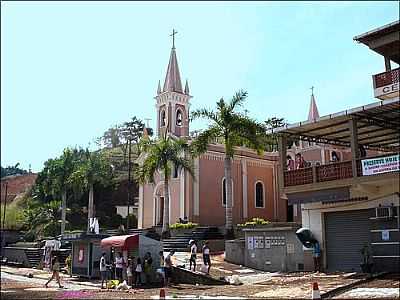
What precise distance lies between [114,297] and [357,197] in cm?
1004

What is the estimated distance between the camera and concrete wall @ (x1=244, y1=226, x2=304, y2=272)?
2325 cm

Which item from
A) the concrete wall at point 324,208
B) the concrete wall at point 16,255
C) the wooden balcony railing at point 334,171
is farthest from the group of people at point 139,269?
the concrete wall at point 16,255

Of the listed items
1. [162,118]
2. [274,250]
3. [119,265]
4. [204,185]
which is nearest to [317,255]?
[274,250]

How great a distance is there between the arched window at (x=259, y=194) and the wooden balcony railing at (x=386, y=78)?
20.3 metres

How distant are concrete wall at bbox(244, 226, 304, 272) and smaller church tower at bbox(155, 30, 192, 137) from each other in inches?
809

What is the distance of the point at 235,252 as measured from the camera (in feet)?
86.8

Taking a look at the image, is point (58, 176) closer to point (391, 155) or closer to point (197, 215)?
point (197, 215)

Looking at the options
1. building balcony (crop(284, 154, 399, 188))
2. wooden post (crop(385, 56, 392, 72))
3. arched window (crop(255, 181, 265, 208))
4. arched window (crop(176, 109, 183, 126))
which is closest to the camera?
building balcony (crop(284, 154, 399, 188))

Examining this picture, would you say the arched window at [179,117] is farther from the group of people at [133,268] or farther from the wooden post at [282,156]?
the wooden post at [282,156]

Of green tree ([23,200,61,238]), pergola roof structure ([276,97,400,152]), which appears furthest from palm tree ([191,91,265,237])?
green tree ([23,200,61,238])

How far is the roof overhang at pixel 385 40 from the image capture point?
2500cm

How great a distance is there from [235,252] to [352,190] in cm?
827

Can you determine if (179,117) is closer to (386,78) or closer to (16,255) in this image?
(16,255)

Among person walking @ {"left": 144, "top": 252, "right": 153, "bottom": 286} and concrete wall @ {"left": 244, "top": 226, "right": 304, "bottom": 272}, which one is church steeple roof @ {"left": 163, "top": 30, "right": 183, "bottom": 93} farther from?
person walking @ {"left": 144, "top": 252, "right": 153, "bottom": 286}
